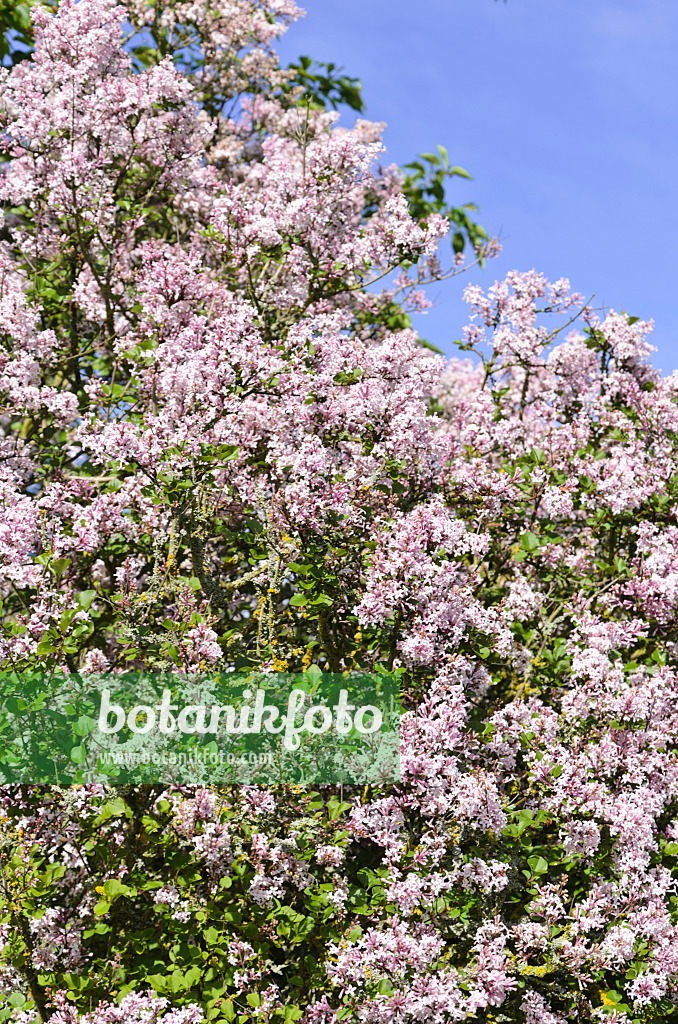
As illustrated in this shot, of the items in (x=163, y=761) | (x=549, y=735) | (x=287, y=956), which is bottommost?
(x=287, y=956)

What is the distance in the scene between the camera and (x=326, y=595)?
18.2ft

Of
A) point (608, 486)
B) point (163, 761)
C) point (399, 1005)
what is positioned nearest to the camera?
point (399, 1005)

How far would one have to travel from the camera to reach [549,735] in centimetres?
591

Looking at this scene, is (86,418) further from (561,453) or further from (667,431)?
(667,431)

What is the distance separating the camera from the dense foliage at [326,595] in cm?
523

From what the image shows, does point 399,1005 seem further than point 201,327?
No

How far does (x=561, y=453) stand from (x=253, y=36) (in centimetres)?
615

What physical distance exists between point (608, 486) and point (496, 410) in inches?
40.6

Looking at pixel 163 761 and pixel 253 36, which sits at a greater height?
pixel 253 36

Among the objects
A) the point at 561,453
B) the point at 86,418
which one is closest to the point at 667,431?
the point at 561,453

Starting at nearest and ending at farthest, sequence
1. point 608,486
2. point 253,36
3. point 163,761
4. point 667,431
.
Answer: point 163,761, point 608,486, point 667,431, point 253,36

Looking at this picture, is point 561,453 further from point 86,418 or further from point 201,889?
point 201,889

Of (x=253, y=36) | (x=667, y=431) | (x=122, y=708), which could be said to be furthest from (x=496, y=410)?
(x=253, y=36)

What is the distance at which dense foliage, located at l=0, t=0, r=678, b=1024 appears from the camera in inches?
206
